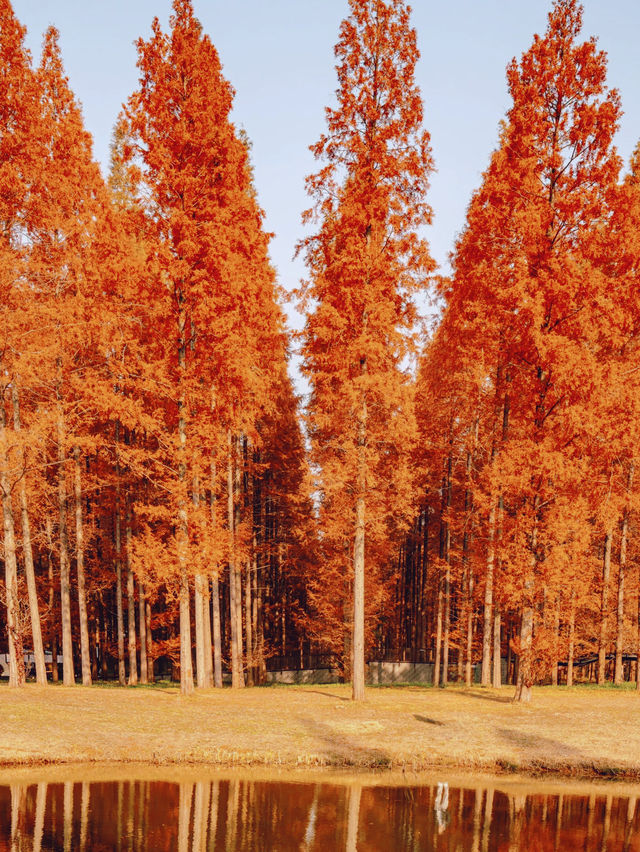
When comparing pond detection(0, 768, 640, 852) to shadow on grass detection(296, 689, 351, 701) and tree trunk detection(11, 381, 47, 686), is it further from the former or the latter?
tree trunk detection(11, 381, 47, 686)

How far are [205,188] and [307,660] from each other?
3162 centimetres

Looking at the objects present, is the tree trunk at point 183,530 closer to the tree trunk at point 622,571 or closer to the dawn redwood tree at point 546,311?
the dawn redwood tree at point 546,311

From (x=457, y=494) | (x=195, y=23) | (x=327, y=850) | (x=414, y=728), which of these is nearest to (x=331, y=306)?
(x=195, y=23)

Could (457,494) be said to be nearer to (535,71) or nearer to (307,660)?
(307,660)

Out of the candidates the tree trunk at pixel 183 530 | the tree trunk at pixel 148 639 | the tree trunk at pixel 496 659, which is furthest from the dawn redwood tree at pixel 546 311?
the tree trunk at pixel 148 639

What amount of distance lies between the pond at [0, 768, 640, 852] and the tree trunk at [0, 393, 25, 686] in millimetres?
7775

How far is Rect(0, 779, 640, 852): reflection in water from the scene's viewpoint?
1027 centimetres

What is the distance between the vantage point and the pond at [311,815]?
10320 mm

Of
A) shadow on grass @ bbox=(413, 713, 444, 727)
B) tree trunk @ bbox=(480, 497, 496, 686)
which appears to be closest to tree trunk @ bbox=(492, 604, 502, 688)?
tree trunk @ bbox=(480, 497, 496, 686)

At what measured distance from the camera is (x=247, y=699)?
20.7 meters

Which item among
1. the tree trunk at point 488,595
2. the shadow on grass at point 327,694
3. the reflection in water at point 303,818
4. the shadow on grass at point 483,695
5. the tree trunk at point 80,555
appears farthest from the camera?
the tree trunk at point 80,555

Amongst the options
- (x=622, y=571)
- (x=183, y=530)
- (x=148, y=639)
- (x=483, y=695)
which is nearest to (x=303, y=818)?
(x=183, y=530)

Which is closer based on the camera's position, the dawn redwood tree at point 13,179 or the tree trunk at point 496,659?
the dawn redwood tree at point 13,179

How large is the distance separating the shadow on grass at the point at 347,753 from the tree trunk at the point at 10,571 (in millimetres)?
8514
